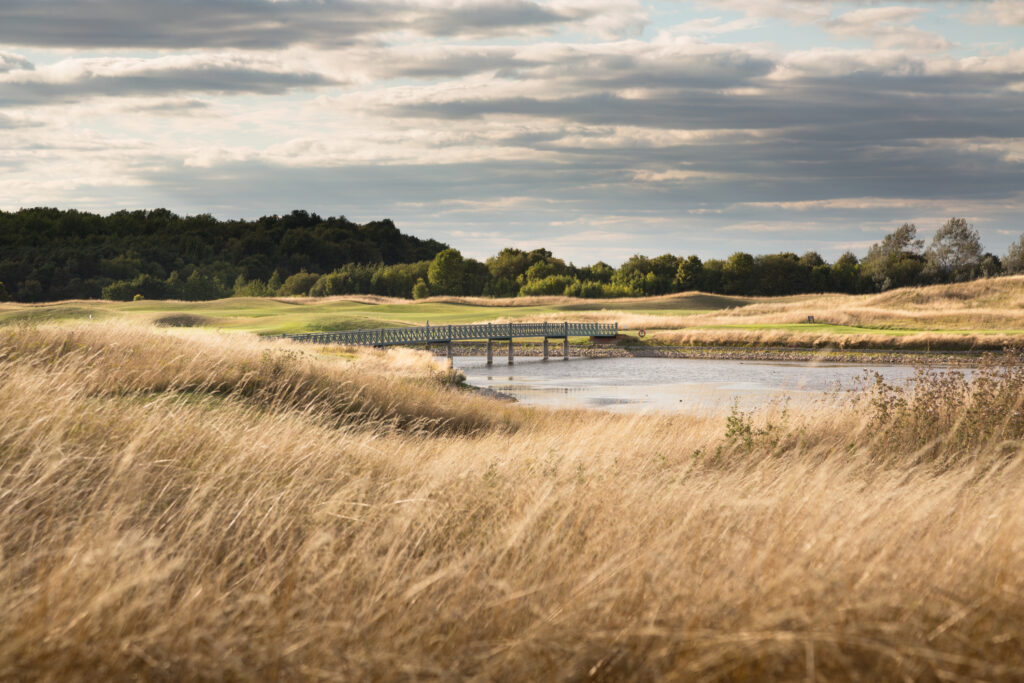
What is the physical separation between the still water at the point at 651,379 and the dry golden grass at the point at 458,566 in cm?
1959

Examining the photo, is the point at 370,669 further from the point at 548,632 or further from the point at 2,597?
A: the point at 2,597

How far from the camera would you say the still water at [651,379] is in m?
33.7

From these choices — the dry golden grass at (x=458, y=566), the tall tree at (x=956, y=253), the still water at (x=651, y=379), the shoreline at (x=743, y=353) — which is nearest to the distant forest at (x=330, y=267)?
the tall tree at (x=956, y=253)

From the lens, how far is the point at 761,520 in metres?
5.39

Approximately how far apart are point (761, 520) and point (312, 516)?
266 centimetres

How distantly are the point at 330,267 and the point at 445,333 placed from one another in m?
82.4

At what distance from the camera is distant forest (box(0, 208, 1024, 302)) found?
102 m

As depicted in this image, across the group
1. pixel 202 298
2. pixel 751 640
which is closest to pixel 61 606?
pixel 751 640

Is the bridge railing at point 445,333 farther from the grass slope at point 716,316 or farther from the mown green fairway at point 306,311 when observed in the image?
the mown green fairway at point 306,311

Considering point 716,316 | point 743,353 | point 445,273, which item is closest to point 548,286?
point 445,273

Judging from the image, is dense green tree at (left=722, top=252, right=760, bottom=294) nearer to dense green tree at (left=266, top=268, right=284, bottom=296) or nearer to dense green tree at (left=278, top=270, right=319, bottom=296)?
dense green tree at (left=278, top=270, right=319, bottom=296)

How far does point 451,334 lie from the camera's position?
A: 56.1 m

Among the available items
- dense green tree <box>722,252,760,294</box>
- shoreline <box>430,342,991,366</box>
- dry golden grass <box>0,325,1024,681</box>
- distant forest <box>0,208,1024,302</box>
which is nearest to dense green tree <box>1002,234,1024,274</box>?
distant forest <box>0,208,1024,302</box>

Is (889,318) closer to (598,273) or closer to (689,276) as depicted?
(689,276)
